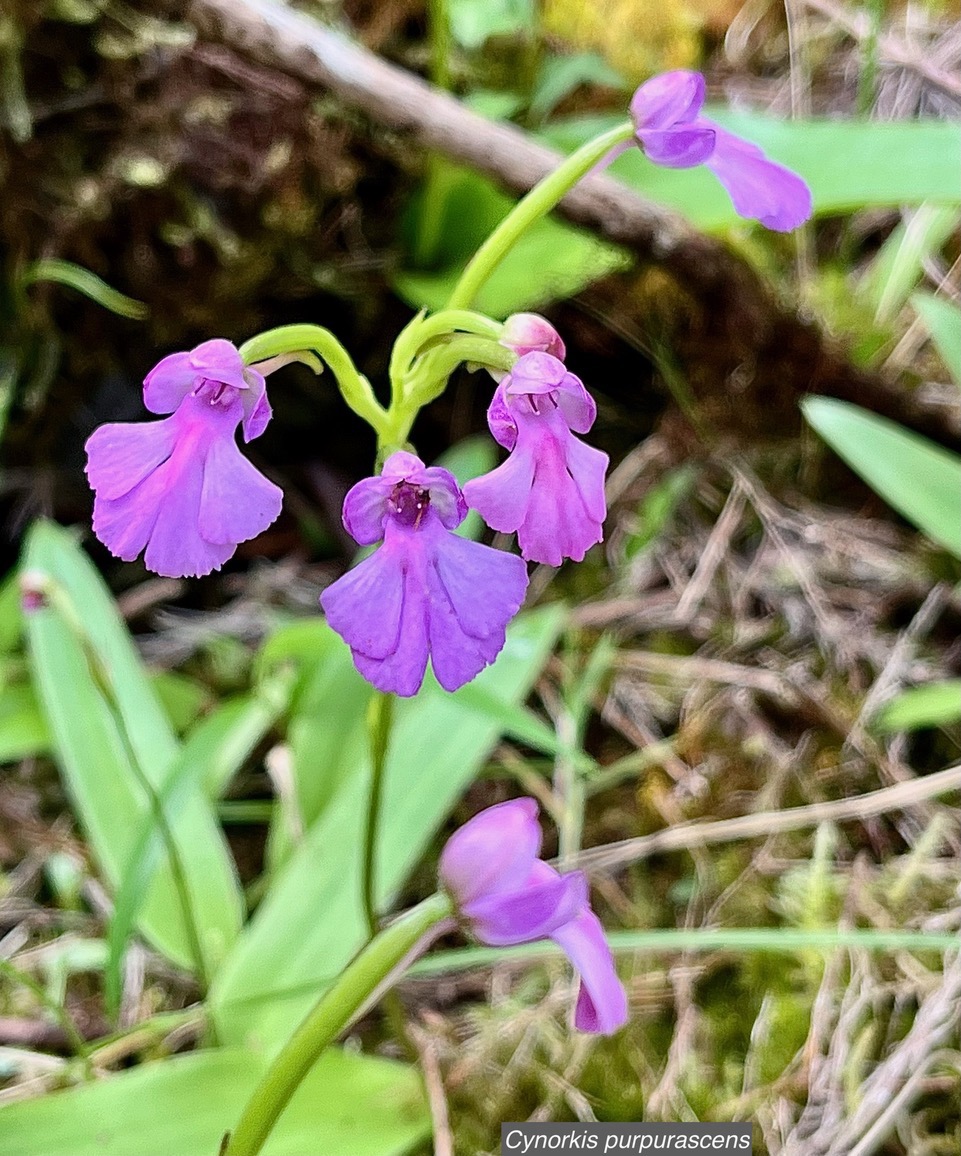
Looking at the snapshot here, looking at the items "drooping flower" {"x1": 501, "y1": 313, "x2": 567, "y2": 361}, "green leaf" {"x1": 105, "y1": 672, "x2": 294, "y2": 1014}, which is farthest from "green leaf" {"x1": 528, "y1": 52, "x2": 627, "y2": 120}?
"drooping flower" {"x1": 501, "y1": 313, "x2": 567, "y2": 361}

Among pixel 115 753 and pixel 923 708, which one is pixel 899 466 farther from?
pixel 115 753

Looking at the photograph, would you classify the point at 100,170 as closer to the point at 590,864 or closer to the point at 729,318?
the point at 729,318

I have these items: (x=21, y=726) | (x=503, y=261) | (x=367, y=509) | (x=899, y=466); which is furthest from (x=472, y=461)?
A: (x=367, y=509)

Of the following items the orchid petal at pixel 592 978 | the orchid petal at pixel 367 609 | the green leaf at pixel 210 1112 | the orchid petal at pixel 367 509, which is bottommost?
the green leaf at pixel 210 1112

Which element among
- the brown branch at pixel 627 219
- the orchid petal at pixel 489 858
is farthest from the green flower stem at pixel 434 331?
the brown branch at pixel 627 219

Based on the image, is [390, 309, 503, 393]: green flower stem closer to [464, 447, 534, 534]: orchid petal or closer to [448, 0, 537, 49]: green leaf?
[464, 447, 534, 534]: orchid petal

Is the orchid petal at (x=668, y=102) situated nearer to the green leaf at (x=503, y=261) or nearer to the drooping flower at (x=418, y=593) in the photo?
the drooping flower at (x=418, y=593)

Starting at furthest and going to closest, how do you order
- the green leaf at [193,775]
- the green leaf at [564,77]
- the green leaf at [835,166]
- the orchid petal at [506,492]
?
the green leaf at [564,77], the green leaf at [835,166], the green leaf at [193,775], the orchid petal at [506,492]
